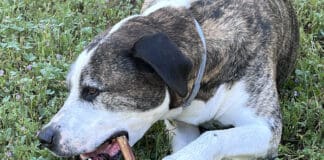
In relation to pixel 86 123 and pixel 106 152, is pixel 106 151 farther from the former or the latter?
pixel 86 123

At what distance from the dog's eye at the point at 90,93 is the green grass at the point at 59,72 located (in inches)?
25.4

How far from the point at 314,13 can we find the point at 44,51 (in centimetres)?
216

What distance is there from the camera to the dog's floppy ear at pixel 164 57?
12.0ft

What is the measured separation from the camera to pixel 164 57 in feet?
12.0

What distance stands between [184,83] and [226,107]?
1.92 feet

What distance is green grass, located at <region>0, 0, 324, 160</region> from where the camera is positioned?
448 cm

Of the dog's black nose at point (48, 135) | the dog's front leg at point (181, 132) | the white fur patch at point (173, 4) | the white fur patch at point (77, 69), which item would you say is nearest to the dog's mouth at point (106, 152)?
the dog's black nose at point (48, 135)

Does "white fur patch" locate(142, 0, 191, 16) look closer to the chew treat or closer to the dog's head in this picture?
the dog's head

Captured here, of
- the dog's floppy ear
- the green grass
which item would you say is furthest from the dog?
the green grass

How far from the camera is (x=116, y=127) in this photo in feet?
12.6

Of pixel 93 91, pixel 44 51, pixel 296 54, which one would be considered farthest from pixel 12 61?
pixel 296 54

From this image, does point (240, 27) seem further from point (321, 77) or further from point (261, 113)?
point (321, 77)

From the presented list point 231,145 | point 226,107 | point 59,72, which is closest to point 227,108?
point 226,107

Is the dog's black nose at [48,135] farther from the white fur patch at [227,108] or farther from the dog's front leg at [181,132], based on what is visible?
the dog's front leg at [181,132]
